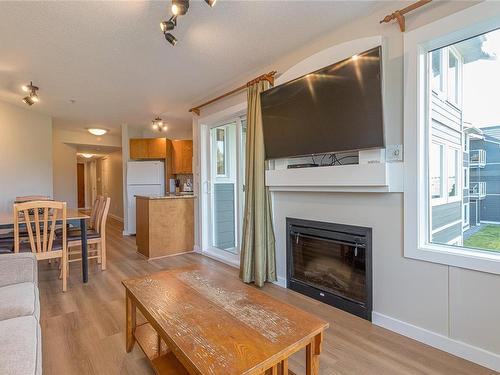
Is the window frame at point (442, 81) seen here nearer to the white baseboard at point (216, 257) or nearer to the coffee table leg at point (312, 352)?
the coffee table leg at point (312, 352)

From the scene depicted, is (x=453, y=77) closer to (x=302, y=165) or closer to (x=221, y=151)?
(x=302, y=165)

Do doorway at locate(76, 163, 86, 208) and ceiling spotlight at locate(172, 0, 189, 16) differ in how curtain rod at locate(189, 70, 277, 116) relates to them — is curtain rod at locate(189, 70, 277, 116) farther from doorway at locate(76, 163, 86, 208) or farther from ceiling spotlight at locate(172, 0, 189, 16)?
doorway at locate(76, 163, 86, 208)

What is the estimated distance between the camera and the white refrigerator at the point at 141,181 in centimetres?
587

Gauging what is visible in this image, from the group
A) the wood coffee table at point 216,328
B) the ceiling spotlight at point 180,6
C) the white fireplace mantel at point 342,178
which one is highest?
the ceiling spotlight at point 180,6

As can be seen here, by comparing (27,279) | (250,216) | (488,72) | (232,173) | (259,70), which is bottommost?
(27,279)

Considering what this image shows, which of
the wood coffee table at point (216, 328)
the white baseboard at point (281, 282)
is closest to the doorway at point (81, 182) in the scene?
the white baseboard at point (281, 282)

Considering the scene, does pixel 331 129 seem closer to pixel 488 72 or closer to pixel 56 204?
pixel 488 72

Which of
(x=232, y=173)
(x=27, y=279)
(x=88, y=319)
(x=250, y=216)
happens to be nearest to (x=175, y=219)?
(x=232, y=173)

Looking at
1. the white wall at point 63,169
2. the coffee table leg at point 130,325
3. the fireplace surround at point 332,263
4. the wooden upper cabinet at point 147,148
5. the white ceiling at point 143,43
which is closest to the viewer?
the coffee table leg at point 130,325

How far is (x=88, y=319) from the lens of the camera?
2.25 m

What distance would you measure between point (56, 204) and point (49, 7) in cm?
169

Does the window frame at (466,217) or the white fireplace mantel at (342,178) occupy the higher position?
the white fireplace mantel at (342,178)

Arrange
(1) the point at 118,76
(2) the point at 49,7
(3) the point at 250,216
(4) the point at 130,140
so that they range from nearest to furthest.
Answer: (2) the point at 49,7, (3) the point at 250,216, (1) the point at 118,76, (4) the point at 130,140

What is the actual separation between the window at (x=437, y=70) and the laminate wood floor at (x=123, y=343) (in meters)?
1.82
